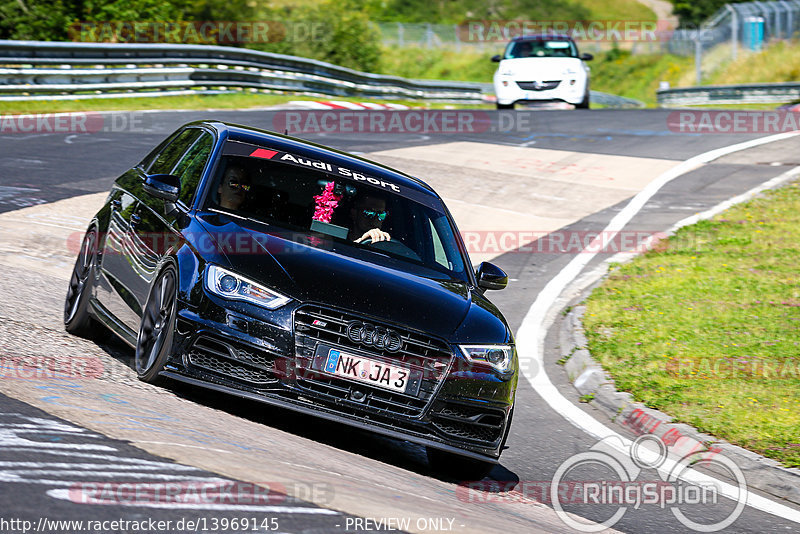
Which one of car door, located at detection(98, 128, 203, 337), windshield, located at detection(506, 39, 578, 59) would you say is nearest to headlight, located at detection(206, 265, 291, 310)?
car door, located at detection(98, 128, 203, 337)

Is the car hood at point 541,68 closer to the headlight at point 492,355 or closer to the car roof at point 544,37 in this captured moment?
the car roof at point 544,37

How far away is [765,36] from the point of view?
40.8 meters

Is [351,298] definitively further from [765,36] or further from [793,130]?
[765,36]

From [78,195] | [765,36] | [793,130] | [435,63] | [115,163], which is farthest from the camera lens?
[435,63]

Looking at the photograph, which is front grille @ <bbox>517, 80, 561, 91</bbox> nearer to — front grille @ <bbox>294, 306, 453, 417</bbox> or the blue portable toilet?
the blue portable toilet

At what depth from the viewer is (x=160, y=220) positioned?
664 cm

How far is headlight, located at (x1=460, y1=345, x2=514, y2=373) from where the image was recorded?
19.4 feet

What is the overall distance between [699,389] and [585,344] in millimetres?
1475

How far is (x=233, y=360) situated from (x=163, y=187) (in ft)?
4.84

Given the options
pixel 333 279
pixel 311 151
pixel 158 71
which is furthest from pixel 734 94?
pixel 333 279

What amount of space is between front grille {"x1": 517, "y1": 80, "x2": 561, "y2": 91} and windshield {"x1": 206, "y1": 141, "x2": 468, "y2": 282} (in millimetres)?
19648

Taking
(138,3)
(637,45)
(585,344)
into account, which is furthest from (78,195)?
(637,45)

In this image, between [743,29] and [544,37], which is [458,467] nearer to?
[544,37]

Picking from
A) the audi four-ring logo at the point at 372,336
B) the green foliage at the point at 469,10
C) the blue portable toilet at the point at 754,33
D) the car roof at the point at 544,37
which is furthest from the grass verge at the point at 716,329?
the green foliage at the point at 469,10
